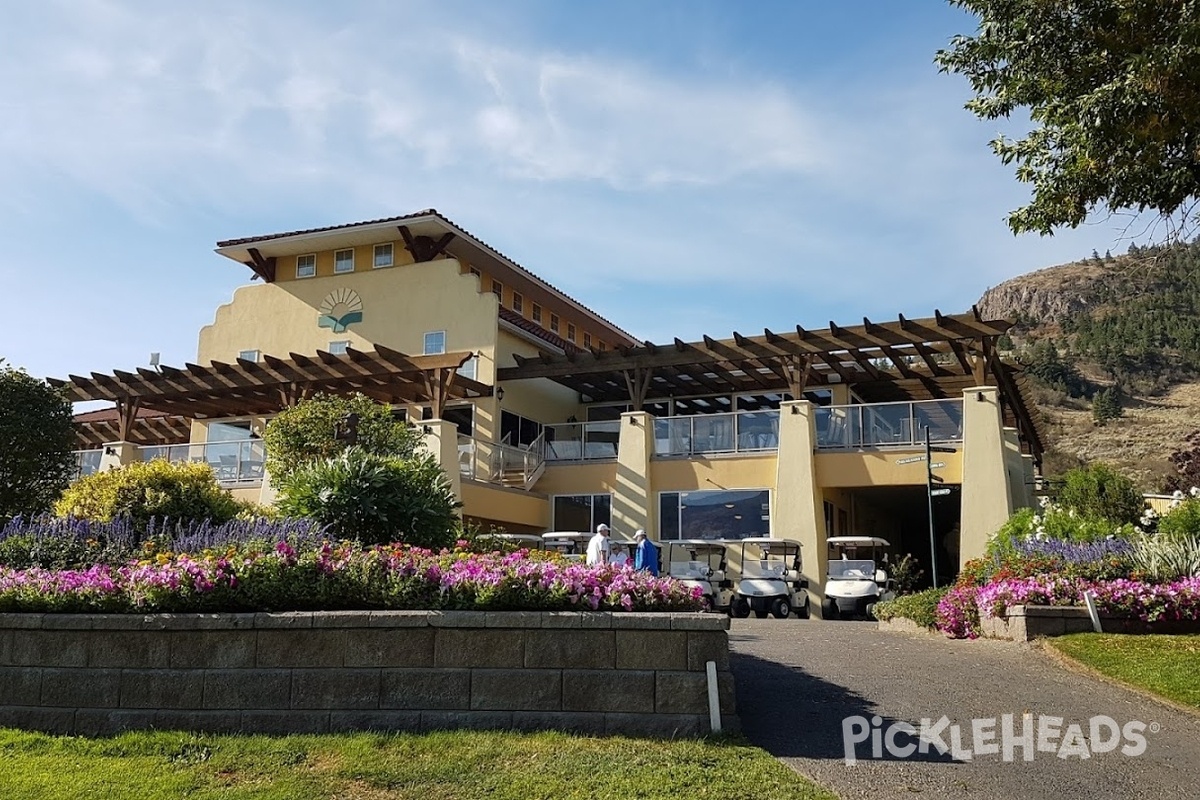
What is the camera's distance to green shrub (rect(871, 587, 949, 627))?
47.6 feet

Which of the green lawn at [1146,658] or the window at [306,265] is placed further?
the window at [306,265]

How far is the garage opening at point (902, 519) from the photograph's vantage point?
2657 cm

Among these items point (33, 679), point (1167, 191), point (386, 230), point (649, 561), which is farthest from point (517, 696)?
point (386, 230)

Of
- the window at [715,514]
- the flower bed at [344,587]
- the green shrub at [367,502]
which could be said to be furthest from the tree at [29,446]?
the window at [715,514]

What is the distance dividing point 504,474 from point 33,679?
59.5 ft

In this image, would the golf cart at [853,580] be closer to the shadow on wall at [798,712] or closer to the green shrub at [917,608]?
the green shrub at [917,608]

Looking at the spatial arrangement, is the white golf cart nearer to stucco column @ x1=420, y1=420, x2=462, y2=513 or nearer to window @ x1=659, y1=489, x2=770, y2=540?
stucco column @ x1=420, y1=420, x2=462, y2=513

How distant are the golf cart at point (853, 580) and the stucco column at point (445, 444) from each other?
8247mm

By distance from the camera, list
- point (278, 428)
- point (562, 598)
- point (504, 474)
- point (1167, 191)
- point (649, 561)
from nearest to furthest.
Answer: point (562, 598) < point (1167, 191) < point (649, 561) < point (278, 428) < point (504, 474)

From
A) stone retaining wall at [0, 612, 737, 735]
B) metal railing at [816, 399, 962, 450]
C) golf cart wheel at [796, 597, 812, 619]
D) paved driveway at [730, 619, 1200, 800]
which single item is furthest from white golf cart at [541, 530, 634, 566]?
stone retaining wall at [0, 612, 737, 735]

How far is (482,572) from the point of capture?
850 cm

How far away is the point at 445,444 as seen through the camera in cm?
2341

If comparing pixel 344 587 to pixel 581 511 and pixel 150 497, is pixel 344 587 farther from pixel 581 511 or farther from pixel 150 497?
pixel 581 511

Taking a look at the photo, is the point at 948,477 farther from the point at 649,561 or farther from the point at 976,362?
the point at 649,561
